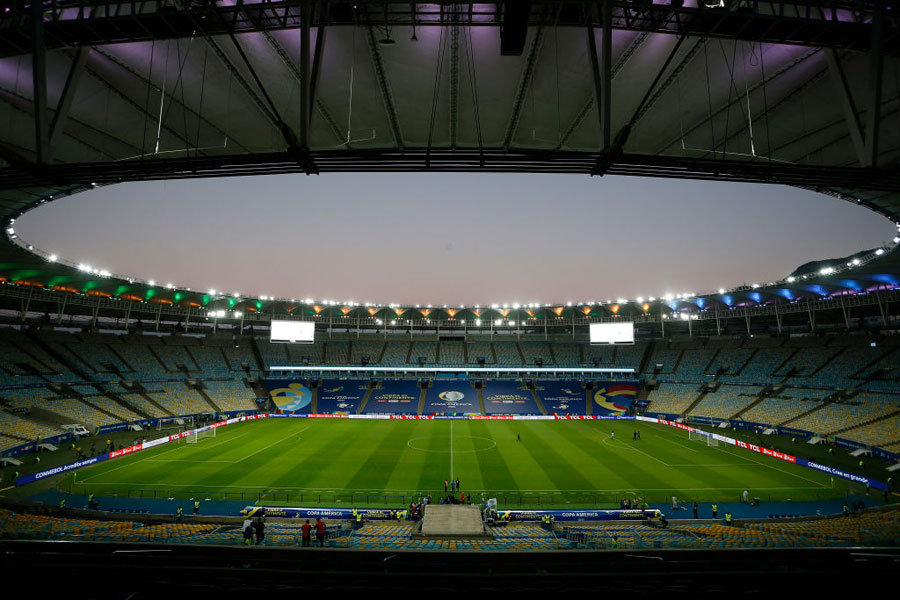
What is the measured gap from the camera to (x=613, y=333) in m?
65.5

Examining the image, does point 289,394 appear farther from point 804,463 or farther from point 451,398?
point 804,463

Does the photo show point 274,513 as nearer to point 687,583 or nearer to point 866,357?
point 687,583

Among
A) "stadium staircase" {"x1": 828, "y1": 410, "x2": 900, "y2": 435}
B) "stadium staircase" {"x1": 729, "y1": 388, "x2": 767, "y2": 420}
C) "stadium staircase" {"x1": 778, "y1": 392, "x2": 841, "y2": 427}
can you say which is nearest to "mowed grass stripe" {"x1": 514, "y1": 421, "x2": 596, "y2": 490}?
"stadium staircase" {"x1": 729, "y1": 388, "x2": 767, "y2": 420}

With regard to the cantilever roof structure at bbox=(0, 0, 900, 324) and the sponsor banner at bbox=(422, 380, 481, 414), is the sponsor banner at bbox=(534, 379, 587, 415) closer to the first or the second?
the sponsor banner at bbox=(422, 380, 481, 414)

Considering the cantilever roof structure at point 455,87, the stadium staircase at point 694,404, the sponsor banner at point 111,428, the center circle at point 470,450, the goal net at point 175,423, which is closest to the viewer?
the cantilever roof structure at point 455,87

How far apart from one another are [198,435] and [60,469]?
13.4 metres

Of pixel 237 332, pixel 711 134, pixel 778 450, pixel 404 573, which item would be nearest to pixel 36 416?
pixel 237 332

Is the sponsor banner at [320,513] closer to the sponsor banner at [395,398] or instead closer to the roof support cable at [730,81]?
the roof support cable at [730,81]

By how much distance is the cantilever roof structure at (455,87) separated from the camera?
746 centimetres

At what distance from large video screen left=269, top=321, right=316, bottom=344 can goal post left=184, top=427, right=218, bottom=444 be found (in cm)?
2043


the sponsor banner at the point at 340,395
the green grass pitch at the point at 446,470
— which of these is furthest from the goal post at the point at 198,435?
the sponsor banner at the point at 340,395

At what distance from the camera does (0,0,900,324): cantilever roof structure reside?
24.5ft

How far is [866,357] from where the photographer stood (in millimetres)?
46469

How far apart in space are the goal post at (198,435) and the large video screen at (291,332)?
20435 mm
